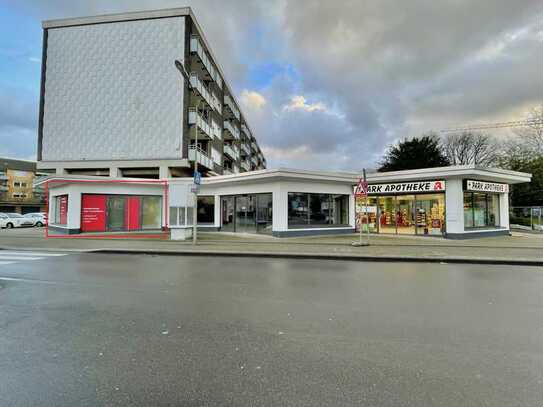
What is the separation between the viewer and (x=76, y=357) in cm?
348

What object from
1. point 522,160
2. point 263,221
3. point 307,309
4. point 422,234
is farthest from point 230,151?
point 307,309

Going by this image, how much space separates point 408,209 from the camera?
1827 centimetres

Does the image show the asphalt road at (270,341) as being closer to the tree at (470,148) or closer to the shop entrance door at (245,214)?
the shop entrance door at (245,214)

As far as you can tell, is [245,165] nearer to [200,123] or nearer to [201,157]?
→ [201,157]

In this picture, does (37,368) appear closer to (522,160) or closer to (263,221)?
(263,221)

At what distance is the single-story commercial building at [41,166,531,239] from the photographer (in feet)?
54.6

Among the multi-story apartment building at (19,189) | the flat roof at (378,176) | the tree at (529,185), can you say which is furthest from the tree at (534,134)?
the multi-story apartment building at (19,189)

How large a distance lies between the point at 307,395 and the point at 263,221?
51.5 feet

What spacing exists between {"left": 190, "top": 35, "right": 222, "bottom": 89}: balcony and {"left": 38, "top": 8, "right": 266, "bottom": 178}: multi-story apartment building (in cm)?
13

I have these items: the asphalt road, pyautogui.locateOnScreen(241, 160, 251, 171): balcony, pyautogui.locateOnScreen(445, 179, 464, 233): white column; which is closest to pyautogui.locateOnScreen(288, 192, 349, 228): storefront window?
pyautogui.locateOnScreen(445, 179, 464, 233): white column

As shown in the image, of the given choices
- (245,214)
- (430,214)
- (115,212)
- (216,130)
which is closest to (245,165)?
(216,130)

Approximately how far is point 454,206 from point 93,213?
21557 mm

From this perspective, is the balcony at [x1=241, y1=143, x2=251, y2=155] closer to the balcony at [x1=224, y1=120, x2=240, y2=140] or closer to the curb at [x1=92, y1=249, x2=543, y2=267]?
the balcony at [x1=224, y1=120, x2=240, y2=140]

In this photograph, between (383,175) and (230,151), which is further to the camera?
(230,151)
